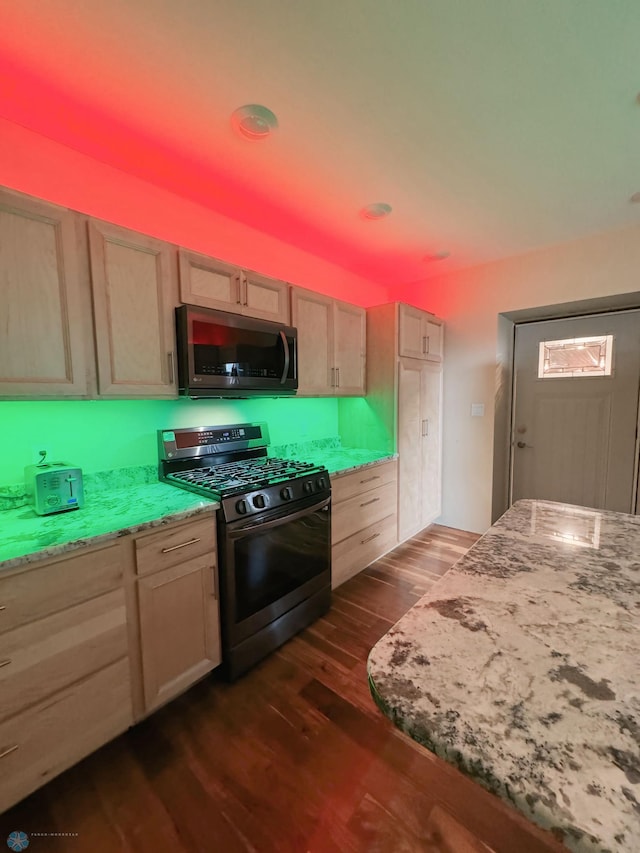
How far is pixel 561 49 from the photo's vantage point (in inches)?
49.7

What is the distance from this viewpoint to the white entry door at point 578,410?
294 centimetres

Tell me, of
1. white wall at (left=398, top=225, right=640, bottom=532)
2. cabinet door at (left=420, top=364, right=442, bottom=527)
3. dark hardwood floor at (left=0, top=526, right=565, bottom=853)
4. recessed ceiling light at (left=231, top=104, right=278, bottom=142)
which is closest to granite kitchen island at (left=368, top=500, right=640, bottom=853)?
dark hardwood floor at (left=0, top=526, right=565, bottom=853)

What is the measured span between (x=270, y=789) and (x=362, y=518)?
63.4 inches

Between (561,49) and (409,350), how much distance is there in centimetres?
192

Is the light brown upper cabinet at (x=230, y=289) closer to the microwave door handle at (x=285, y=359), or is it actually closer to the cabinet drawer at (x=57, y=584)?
the microwave door handle at (x=285, y=359)

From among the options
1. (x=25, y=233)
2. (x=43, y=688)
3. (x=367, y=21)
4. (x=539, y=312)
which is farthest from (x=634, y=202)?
(x=43, y=688)

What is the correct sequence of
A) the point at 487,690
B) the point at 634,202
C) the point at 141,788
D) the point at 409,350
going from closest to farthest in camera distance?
the point at 487,690
the point at 141,788
the point at 634,202
the point at 409,350

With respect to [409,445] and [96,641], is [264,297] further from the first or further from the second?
[96,641]

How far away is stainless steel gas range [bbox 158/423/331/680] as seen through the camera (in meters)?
1.74

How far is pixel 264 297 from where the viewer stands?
7.35ft

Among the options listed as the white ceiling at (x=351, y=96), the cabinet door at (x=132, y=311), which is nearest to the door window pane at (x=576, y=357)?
the white ceiling at (x=351, y=96)

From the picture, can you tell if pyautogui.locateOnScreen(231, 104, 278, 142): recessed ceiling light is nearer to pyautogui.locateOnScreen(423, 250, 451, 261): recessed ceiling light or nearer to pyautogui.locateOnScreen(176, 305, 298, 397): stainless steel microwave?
pyautogui.locateOnScreen(176, 305, 298, 397): stainless steel microwave

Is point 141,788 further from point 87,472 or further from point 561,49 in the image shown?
point 561,49

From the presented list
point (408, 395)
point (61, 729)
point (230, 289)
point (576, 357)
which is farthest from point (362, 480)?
point (576, 357)
